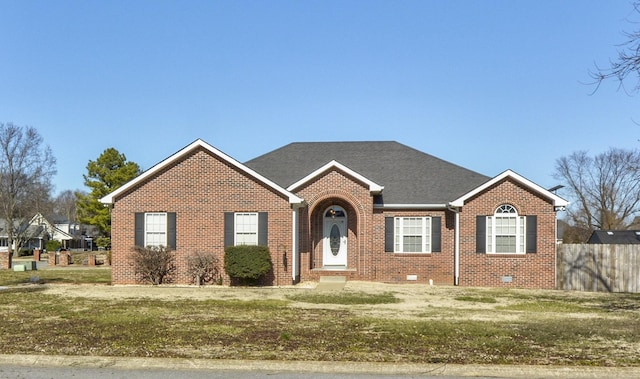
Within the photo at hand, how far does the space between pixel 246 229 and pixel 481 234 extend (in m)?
8.66

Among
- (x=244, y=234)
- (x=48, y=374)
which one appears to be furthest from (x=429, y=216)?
(x=48, y=374)

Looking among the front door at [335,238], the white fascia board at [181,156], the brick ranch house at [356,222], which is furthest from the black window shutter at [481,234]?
the white fascia board at [181,156]

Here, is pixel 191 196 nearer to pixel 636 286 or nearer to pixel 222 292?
pixel 222 292

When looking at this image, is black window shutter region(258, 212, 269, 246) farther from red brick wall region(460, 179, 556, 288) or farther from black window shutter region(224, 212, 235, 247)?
red brick wall region(460, 179, 556, 288)

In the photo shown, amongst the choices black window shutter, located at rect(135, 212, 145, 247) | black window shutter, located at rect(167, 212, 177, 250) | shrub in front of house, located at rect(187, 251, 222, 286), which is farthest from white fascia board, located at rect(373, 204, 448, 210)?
black window shutter, located at rect(135, 212, 145, 247)

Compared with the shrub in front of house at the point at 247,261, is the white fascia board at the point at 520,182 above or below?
above

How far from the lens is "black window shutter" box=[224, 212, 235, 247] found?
19906 mm

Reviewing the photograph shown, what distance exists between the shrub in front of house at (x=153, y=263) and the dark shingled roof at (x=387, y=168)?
583 cm

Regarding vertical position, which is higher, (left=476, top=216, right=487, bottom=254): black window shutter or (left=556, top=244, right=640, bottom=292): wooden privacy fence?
(left=476, top=216, right=487, bottom=254): black window shutter

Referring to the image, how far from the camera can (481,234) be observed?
2056cm

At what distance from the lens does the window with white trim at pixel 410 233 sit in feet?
72.0

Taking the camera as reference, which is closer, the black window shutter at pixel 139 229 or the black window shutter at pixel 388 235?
the black window shutter at pixel 139 229

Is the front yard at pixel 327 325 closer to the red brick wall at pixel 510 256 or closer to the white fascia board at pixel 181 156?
the red brick wall at pixel 510 256

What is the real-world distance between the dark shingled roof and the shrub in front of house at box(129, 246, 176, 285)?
583cm
